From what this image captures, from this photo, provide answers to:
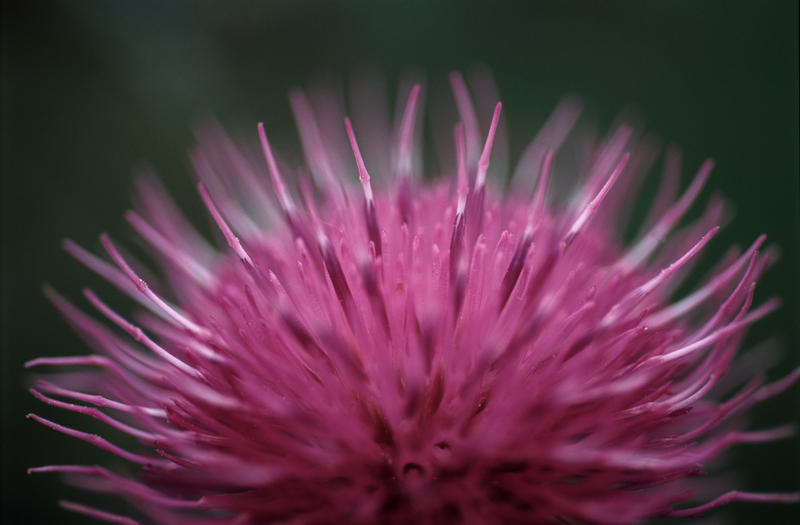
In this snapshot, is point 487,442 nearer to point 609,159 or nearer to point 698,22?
point 609,159

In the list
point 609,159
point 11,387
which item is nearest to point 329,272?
point 609,159

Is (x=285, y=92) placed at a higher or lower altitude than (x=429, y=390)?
higher

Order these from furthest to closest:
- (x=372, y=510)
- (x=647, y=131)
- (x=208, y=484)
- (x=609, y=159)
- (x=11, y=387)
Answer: (x=647, y=131) → (x=11, y=387) → (x=609, y=159) → (x=208, y=484) → (x=372, y=510)

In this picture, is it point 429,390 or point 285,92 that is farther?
point 285,92

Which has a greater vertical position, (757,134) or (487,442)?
(757,134)

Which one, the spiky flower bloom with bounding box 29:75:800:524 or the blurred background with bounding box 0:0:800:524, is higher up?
the blurred background with bounding box 0:0:800:524

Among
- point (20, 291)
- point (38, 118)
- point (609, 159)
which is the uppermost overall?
point (38, 118)

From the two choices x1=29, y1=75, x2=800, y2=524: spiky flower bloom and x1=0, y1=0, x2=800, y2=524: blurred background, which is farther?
x1=0, y1=0, x2=800, y2=524: blurred background

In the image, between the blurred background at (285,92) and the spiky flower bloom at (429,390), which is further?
the blurred background at (285,92)
